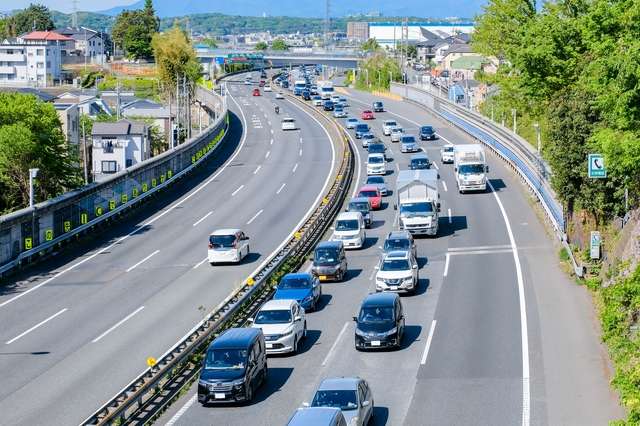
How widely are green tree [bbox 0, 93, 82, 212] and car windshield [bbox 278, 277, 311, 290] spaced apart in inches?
1007

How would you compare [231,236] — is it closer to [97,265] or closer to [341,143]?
[97,265]

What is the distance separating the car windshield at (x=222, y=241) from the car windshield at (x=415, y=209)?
9809 mm

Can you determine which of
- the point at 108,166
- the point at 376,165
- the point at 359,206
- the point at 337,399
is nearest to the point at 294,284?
the point at 337,399

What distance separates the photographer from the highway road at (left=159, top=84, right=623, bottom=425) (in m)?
31.0

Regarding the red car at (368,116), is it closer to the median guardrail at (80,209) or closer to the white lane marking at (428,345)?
the median guardrail at (80,209)

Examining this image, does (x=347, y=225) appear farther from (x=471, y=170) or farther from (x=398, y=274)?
(x=471, y=170)

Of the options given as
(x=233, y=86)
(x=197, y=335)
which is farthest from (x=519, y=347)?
(x=233, y=86)

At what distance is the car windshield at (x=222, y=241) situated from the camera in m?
51.7

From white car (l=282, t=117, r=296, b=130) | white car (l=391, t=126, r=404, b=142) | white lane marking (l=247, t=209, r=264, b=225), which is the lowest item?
white lane marking (l=247, t=209, r=264, b=225)

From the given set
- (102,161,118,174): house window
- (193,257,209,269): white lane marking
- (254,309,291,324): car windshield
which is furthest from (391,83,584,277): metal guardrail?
(102,161,118,174): house window

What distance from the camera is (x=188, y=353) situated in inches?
1366

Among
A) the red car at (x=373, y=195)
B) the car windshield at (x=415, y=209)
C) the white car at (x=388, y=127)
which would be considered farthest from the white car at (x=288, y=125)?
the car windshield at (x=415, y=209)

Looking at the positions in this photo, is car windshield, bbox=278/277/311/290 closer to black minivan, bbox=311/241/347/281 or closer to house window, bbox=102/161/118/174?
black minivan, bbox=311/241/347/281

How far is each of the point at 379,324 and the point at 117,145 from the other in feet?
260
